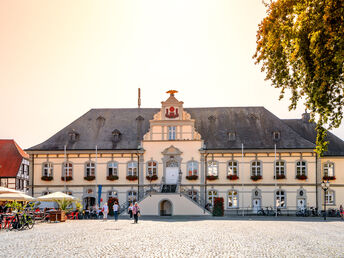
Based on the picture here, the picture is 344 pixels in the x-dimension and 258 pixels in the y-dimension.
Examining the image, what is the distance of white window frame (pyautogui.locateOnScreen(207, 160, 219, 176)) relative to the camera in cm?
4722

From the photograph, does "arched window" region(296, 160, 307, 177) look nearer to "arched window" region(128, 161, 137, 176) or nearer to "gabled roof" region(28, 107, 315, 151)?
"gabled roof" region(28, 107, 315, 151)

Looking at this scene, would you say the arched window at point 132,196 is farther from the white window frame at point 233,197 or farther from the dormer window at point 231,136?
the dormer window at point 231,136

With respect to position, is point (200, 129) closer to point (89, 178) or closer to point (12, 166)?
point (89, 178)

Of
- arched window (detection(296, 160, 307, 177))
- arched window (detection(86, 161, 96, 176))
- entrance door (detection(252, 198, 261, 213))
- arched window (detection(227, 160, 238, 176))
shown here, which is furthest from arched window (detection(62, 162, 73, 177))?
arched window (detection(296, 160, 307, 177))

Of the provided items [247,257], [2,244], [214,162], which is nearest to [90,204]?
[214,162]

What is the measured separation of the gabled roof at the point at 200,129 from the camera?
156 feet

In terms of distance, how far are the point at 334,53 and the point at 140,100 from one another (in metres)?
44.9

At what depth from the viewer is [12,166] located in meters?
62.4

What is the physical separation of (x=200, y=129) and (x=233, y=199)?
7237 millimetres

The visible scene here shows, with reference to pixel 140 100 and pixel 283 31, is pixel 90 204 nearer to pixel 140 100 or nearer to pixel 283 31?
pixel 140 100

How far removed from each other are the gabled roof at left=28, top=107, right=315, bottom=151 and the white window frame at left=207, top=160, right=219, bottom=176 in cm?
142

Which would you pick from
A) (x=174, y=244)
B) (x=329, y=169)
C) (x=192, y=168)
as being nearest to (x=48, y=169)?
(x=192, y=168)

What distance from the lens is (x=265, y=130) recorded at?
160 feet

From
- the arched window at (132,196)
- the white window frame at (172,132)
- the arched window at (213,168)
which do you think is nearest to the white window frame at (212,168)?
the arched window at (213,168)
